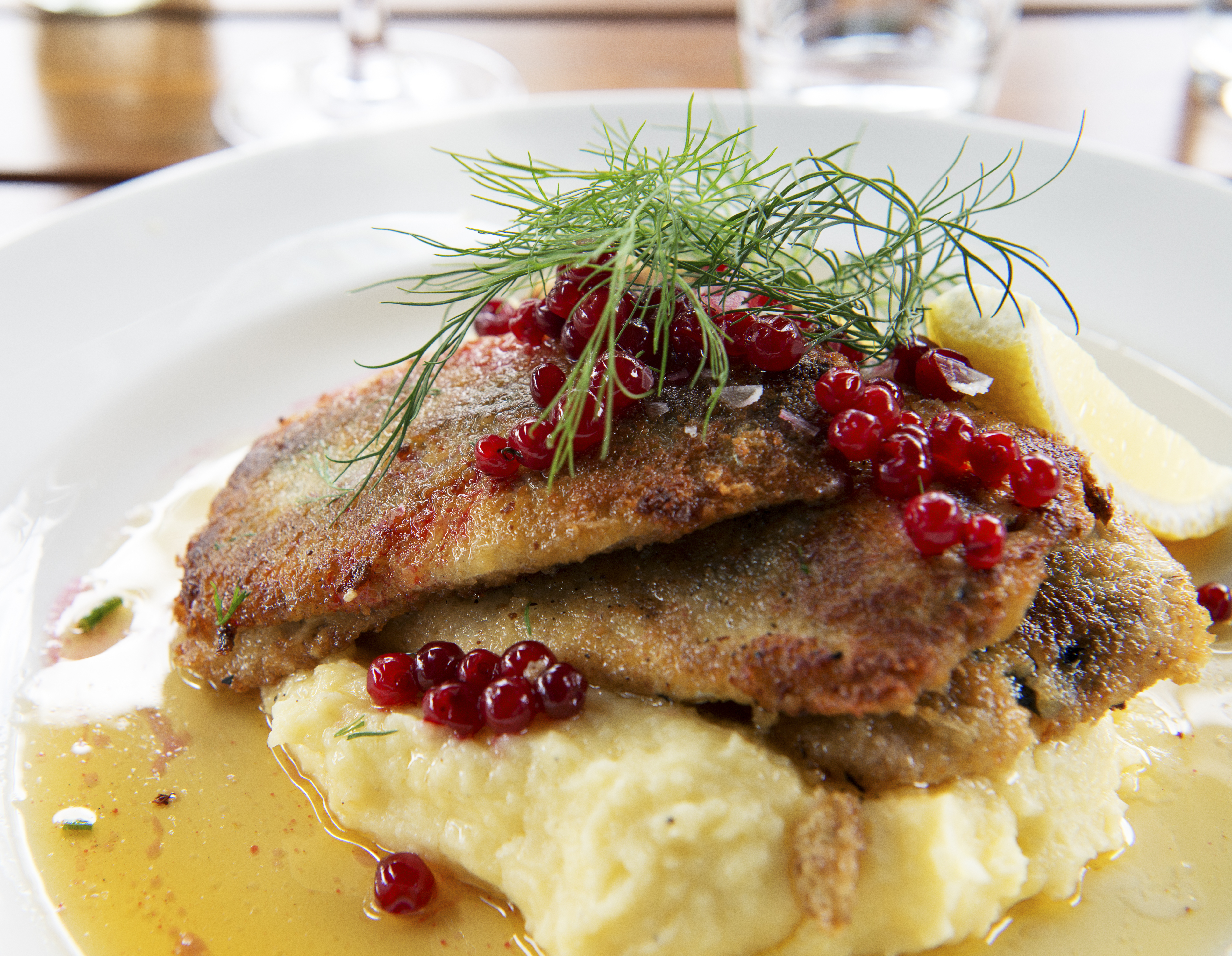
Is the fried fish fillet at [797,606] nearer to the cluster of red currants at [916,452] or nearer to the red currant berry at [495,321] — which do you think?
the cluster of red currants at [916,452]

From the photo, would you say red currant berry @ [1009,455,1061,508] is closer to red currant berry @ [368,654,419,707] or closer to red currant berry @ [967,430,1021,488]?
red currant berry @ [967,430,1021,488]

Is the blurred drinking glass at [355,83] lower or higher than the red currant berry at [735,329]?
higher

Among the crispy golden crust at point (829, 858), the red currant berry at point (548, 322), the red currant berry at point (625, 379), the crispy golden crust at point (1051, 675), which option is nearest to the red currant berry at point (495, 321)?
the red currant berry at point (548, 322)

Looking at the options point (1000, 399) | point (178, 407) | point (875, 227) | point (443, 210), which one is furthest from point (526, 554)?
point (443, 210)

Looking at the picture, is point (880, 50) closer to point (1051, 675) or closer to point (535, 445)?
point (535, 445)

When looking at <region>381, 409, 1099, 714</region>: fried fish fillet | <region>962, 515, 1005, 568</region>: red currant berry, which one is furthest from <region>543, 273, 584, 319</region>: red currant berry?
<region>962, 515, 1005, 568</region>: red currant berry

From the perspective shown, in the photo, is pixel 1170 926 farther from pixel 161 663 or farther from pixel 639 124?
pixel 639 124
